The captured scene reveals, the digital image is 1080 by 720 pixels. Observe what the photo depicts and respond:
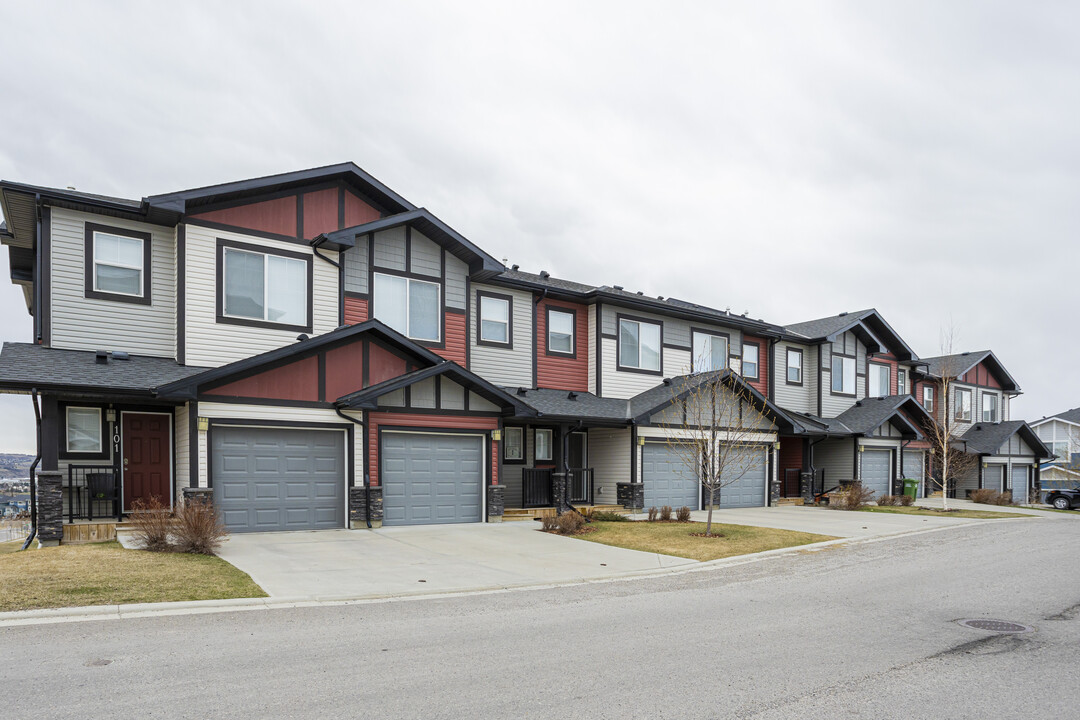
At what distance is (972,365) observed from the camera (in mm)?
41031

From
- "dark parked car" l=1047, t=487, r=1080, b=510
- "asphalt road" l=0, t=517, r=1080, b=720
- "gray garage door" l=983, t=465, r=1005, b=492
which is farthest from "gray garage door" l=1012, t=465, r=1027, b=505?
"asphalt road" l=0, t=517, r=1080, b=720

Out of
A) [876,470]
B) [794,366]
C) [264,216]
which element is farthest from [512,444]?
[876,470]

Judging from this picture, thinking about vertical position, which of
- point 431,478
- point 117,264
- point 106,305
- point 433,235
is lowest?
point 431,478

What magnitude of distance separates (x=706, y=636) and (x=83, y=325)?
1475 centimetres

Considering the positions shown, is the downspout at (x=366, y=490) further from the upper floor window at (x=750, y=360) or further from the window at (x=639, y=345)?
the upper floor window at (x=750, y=360)

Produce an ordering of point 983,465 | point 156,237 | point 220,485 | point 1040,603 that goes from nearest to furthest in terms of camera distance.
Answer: point 1040,603, point 220,485, point 156,237, point 983,465

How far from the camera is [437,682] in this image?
646 cm

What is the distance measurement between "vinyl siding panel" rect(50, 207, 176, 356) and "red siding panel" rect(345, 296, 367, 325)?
156 inches

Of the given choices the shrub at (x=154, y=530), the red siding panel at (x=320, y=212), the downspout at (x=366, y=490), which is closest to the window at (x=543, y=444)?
the downspout at (x=366, y=490)

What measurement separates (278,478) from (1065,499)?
3191 centimetres

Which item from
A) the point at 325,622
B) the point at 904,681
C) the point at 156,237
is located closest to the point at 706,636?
the point at 904,681

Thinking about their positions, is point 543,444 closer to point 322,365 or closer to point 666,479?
point 666,479

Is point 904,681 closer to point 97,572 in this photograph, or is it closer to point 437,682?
point 437,682

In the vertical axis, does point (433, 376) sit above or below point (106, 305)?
below
